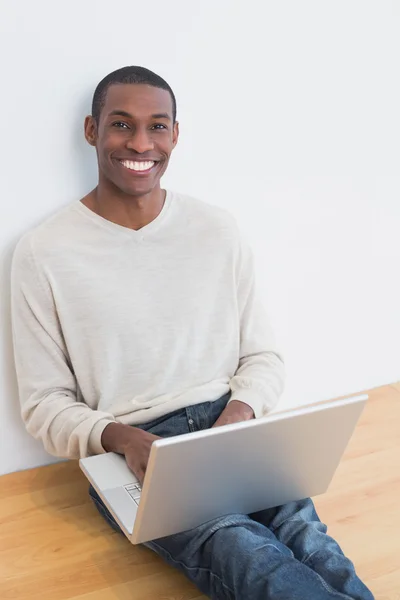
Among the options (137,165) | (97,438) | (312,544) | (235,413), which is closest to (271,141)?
(137,165)

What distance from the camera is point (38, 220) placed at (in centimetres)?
177

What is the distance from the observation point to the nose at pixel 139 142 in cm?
165

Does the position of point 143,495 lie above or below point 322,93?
below

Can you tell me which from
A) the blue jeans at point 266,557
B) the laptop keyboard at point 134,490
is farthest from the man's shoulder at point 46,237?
the blue jeans at point 266,557

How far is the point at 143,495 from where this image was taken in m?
1.33

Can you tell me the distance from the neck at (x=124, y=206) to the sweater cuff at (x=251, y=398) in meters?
0.38

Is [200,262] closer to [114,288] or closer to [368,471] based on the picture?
[114,288]

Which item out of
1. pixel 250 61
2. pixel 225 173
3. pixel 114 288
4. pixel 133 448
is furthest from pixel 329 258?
pixel 133 448

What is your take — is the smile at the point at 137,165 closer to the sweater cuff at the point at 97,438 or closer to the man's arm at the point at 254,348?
the man's arm at the point at 254,348

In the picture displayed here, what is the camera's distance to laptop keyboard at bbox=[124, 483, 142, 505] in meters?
1.51

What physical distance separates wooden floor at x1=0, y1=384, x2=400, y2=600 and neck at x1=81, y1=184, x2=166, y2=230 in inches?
22.2

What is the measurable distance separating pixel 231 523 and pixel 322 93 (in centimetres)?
101

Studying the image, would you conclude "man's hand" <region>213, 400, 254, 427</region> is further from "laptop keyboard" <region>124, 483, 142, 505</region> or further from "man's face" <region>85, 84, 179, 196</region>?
"man's face" <region>85, 84, 179, 196</region>

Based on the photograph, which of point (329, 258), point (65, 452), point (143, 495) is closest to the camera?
point (143, 495)
